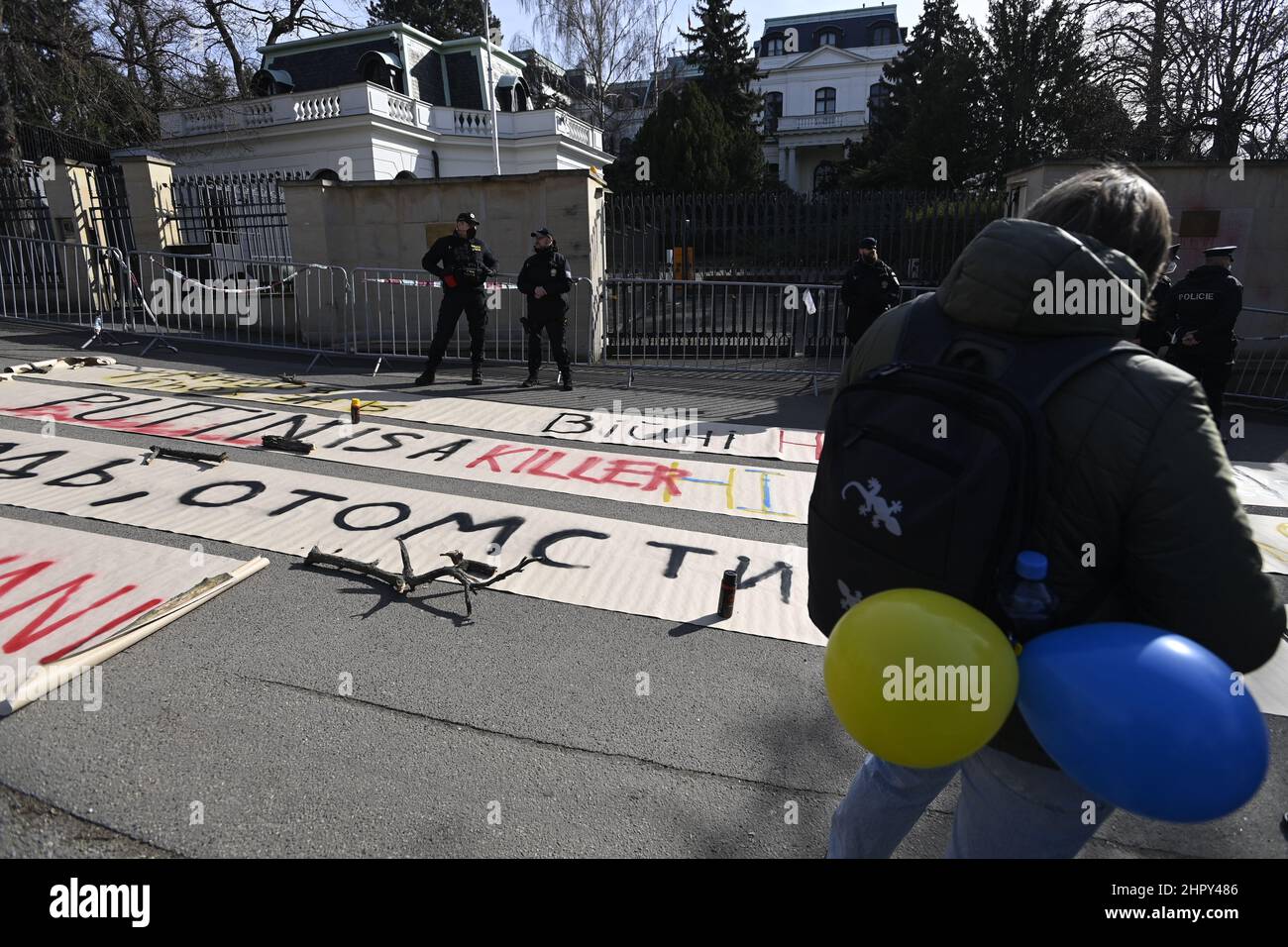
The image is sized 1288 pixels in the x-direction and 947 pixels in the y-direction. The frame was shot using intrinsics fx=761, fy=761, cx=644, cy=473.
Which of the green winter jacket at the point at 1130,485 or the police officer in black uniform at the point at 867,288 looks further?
the police officer in black uniform at the point at 867,288

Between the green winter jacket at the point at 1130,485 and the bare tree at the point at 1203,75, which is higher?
the bare tree at the point at 1203,75

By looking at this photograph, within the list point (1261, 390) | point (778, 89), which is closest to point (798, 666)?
point (1261, 390)

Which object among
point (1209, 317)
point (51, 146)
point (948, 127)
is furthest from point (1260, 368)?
point (51, 146)

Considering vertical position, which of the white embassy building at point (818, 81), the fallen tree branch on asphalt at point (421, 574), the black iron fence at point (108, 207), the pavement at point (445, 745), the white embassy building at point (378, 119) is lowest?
the pavement at point (445, 745)

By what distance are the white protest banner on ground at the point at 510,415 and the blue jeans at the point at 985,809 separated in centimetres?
508

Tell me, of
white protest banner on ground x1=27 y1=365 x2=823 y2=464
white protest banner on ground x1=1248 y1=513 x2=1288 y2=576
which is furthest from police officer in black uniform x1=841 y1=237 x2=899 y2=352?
white protest banner on ground x1=1248 y1=513 x2=1288 y2=576

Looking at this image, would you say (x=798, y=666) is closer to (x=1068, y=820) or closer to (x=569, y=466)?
(x=1068, y=820)

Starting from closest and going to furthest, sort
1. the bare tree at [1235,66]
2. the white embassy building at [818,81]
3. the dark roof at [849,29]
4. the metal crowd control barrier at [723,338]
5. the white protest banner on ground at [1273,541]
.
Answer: the white protest banner on ground at [1273,541], the metal crowd control barrier at [723,338], the bare tree at [1235,66], the white embassy building at [818,81], the dark roof at [849,29]

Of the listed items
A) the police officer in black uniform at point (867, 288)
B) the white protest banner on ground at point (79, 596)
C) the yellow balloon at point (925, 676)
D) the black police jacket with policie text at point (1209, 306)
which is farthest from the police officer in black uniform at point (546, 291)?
the yellow balloon at point (925, 676)

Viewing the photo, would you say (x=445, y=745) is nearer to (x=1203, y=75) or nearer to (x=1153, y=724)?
(x=1153, y=724)

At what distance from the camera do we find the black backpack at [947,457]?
4.49ft

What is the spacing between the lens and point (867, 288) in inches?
366

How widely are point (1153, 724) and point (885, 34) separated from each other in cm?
7781

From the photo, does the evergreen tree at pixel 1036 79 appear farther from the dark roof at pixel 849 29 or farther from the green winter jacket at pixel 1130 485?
the dark roof at pixel 849 29
